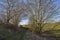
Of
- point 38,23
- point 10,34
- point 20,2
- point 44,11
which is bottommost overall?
point 10,34

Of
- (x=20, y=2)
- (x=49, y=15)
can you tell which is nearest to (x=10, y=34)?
(x=49, y=15)

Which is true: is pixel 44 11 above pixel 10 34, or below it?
above

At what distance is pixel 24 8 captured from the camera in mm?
26562

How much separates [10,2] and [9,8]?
1.18 metres

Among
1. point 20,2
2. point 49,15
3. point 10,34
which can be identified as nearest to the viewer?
point 10,34

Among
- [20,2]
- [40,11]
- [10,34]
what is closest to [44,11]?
[40,11]

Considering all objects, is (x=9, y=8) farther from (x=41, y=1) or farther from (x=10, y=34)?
(x=10, y=34)

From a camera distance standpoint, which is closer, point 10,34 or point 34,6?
point 10,34

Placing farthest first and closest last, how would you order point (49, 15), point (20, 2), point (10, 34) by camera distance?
point (20, 2) → point (49, 15) → point (10, 34)

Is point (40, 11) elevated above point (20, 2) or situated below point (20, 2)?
below

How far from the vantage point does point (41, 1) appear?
25516 mm

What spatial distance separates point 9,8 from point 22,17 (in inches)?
104

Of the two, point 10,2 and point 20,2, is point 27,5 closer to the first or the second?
point 20,2

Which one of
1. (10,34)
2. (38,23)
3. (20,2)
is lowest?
(10,34)
